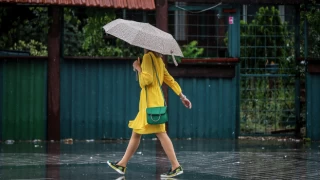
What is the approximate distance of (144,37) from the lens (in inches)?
414

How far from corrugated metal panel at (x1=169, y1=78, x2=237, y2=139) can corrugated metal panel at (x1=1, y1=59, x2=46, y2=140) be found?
277cm

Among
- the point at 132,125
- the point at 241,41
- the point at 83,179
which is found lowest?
the point at 83,179

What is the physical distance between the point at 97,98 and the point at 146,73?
6.40 m

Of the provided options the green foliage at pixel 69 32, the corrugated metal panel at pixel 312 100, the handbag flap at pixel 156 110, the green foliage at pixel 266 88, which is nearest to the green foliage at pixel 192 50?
the green foliage at pixel 266 88

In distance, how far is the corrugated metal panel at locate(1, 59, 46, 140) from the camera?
1659 cm

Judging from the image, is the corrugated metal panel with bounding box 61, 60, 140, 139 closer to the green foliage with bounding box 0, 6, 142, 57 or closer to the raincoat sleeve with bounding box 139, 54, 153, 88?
the green foliage with bounding box 0, 6, 142, 57

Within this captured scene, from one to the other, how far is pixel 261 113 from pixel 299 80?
1089mm

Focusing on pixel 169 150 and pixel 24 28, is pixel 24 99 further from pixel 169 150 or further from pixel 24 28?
pixel 169 150

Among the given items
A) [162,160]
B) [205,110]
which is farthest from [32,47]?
[162,160]

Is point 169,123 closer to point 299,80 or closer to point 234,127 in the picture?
point 234,127

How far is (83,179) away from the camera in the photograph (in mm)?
10180

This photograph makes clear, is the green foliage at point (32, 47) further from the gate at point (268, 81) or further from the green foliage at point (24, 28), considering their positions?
the gate at point (268, 81)

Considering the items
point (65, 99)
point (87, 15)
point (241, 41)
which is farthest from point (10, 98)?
point (241, 41)

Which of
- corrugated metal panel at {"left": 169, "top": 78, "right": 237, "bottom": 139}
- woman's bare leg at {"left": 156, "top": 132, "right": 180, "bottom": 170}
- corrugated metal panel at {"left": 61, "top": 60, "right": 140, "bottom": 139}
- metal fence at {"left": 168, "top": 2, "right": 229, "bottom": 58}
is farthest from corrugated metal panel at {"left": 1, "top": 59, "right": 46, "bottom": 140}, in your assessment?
woman's bare leg at {"left": 156, "top": 132, "right": 180, "bottom": 170}
